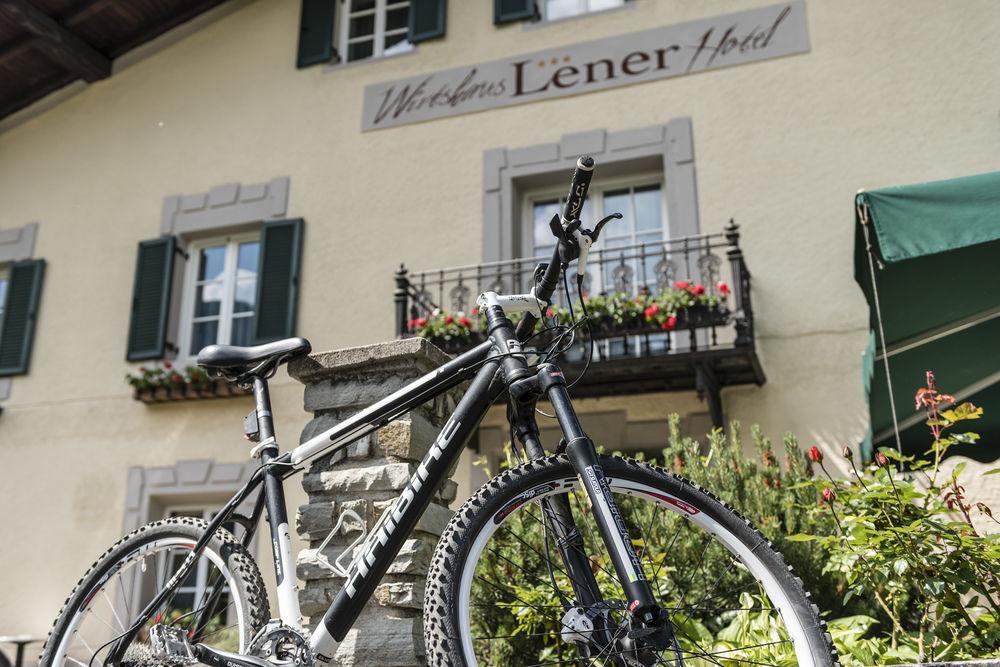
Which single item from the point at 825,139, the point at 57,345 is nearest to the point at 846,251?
the point at 825,139

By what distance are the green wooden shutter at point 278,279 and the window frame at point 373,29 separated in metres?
1.95

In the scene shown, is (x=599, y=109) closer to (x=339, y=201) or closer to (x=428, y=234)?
(x=428, y=234)

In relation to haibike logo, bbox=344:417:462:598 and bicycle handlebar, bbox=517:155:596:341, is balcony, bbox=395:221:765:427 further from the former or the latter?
haibike logo, bbox=344:417:462:598

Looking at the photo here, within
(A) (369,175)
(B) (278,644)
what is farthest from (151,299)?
(B) (278,644)

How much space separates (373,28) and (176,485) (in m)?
4.98

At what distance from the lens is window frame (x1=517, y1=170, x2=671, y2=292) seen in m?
7.88

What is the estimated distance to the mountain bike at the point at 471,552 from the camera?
182 cm

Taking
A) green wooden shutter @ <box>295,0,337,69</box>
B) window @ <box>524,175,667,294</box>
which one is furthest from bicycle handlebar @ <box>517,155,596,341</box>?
green wooden shutter @ <box>295,0,337,69</box>

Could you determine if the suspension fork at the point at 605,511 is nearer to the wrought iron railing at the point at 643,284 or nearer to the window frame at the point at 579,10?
the wrought iron railing at the point at 643,284

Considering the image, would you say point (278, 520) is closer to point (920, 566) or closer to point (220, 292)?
point (920, 566)

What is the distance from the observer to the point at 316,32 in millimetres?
9469

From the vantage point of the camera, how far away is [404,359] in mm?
2990

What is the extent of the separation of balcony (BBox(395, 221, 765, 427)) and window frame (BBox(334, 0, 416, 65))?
2.85 meters

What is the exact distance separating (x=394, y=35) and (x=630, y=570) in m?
8.43
